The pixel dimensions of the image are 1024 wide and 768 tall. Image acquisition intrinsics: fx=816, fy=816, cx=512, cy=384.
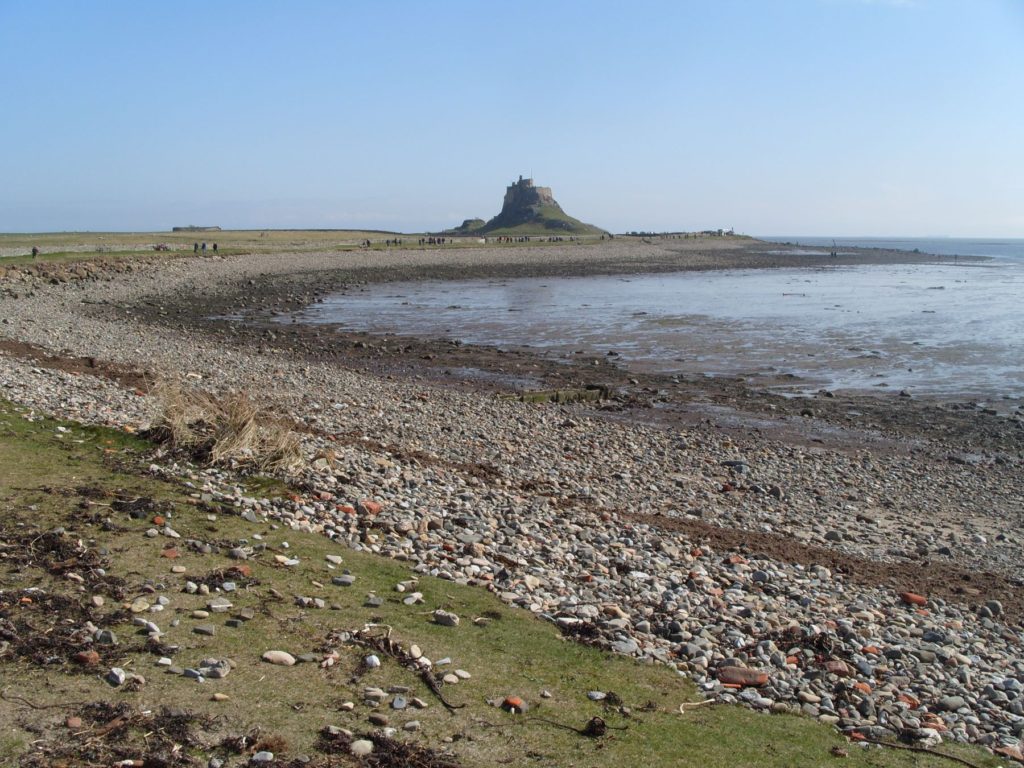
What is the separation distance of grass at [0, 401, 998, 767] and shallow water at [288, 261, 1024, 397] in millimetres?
21107

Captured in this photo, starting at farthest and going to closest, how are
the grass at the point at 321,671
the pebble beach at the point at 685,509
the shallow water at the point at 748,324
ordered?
the shallow water at the point at 748,324 < the pebble beach at the point at 685,509 < the grass at the point at 321,671

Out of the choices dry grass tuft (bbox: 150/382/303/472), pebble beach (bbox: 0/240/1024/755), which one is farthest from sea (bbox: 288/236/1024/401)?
dry grass tuft (bbox: 150/382/303/472)

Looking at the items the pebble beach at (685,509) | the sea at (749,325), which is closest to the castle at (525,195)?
the sea at (749,325)

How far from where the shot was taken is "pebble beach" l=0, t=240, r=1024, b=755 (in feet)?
26.3

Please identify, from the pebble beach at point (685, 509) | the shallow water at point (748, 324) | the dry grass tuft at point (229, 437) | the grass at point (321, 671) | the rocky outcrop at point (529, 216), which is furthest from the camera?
the rocky outcrop at point (529, 216)

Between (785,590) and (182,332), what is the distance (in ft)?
93.9

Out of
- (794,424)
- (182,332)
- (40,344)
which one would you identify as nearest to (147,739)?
(794,424)

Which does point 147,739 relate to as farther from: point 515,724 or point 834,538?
point 834,538

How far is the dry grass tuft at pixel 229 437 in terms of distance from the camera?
1145 centimetres

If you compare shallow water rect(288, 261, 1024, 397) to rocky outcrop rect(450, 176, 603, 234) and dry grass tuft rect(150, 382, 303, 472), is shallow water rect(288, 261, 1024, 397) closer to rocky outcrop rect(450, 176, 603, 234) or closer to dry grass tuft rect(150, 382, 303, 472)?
dry grass tuft rect(150, 382, 303, 472)

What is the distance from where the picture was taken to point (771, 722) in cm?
671

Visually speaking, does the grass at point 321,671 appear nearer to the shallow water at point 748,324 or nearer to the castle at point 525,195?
the shallow water at point 748,324

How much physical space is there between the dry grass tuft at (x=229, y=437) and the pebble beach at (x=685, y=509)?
38cm

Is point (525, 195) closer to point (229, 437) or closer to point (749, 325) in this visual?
point (749, 325)
